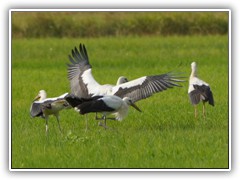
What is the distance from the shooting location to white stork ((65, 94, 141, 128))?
31.7 feet

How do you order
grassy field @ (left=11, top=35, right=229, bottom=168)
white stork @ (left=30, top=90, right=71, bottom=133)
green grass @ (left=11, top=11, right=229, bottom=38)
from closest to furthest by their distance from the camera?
grassy field @ (left=11, top=35, right=229, bottom=168) → white stork @ (left=30, top=90, right=71, bottom=133) → green grass @ (left=11, top=11, right=229, bottom=38)

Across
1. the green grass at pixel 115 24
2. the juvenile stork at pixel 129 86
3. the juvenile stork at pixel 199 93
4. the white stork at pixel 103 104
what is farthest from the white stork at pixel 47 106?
the green grass at pixel 115 24

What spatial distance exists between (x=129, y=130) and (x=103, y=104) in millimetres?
444

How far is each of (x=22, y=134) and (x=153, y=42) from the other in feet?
38.8

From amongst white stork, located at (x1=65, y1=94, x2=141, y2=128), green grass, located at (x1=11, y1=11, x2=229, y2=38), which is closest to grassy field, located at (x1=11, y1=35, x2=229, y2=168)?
white stork, located at (x1=65, y1=94, x2=141, y2=128)

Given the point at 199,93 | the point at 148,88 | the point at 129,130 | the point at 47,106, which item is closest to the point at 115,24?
the point at 199,93

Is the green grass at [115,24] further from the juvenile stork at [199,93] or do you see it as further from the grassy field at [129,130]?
the juvenile stork at [199,93]

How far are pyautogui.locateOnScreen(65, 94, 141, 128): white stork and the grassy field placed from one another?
221 mm

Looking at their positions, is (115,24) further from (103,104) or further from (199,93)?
(103,104)

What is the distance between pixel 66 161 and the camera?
27.4 ft

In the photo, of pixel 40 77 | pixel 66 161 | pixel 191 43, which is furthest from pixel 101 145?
pixel 191 43

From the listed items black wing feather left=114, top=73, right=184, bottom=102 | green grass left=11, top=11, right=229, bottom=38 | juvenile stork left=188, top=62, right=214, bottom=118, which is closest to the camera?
black wing feather left=114, top=73, right=184, bottom=102

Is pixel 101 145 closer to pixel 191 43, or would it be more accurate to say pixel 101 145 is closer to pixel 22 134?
pixel 22 134

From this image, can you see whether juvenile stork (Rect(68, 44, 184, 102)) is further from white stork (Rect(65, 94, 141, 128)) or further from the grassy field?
the grassy field
